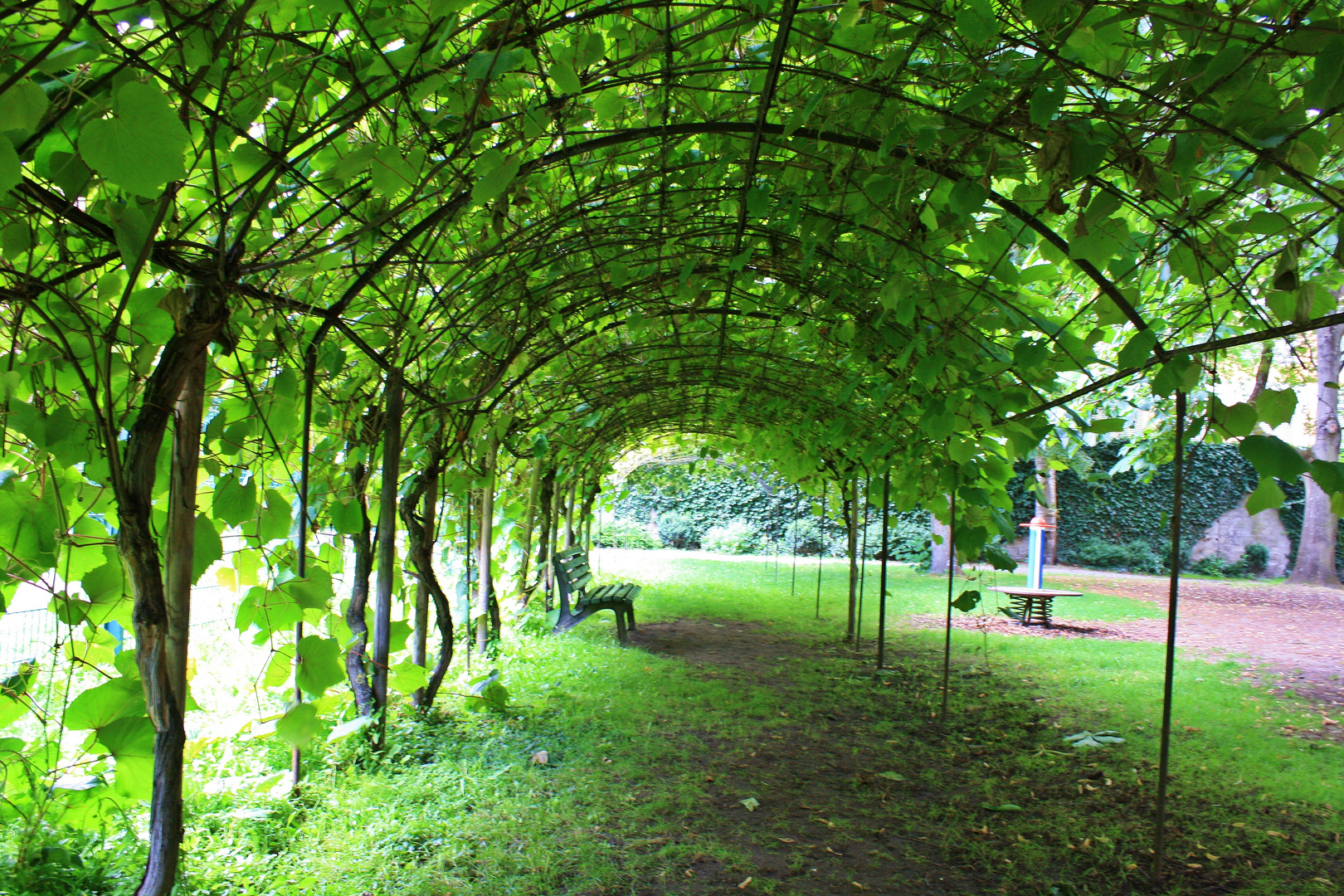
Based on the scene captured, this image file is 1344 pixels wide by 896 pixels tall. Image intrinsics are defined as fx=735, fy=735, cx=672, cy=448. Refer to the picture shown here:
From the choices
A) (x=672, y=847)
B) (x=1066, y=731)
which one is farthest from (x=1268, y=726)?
(x=672, y=847)

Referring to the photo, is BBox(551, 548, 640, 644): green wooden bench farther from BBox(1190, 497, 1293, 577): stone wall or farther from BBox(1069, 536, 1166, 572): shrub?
BBox(1190, 497, 1293, 577): stone wall

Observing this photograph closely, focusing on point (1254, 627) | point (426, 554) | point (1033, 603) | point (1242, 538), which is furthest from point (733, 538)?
point (426, 554)

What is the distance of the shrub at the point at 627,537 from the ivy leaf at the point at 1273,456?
17.1m

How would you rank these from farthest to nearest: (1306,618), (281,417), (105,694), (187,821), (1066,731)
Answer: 1. (1306,618)
2. (1066,731)
3. (187,821)
4. (281,417)
5. (105,694)

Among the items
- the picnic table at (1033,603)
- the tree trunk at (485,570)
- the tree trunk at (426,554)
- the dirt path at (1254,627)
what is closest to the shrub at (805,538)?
the dirt path at (1254,627)

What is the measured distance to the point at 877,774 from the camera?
3820mm

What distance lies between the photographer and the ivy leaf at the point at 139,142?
774 millimetres

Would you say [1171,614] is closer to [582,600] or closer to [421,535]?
[421,535]

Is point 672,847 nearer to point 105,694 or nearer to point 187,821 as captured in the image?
point 187,821

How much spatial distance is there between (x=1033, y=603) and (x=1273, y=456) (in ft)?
28.6

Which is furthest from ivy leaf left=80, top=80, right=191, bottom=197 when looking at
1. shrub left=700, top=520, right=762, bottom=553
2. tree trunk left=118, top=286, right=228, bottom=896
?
shrub left=700, top=520, right=762, bottom=553

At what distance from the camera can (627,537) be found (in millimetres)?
18562

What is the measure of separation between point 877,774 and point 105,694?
356 centimetres

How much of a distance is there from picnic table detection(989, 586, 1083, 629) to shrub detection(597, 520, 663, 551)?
10.7 metres
